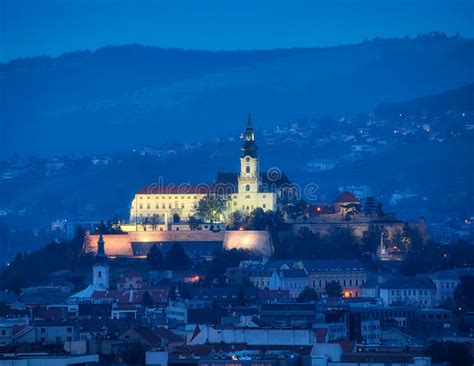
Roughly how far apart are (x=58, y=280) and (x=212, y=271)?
6.85m

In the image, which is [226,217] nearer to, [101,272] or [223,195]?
[223,195]

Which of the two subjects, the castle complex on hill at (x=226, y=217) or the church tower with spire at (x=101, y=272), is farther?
the castle complex on hill at (x=226, y=217)

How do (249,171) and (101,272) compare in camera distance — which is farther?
(249,171)

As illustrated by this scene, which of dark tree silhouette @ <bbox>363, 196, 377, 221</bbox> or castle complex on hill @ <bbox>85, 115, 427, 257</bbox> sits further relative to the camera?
dark tree silhouette @ <bbox>363, 196, 377, 221</bbox>

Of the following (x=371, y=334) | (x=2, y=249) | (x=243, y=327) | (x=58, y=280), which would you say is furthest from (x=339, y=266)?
(x=2, y=249)

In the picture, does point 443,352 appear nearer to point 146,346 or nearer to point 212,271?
point 146,346

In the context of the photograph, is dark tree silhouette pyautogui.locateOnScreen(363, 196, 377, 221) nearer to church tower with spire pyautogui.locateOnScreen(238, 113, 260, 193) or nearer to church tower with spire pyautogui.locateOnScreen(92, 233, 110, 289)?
church tower with spire pyautogui.locateOnScreen(238, 113, 260, 193)

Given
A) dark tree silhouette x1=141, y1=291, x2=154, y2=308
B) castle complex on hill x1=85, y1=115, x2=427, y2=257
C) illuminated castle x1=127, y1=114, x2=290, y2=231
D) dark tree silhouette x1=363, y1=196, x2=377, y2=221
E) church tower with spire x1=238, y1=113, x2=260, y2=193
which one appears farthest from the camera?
church tower with spire x1=238, y1=113, x2=260, y2=193
